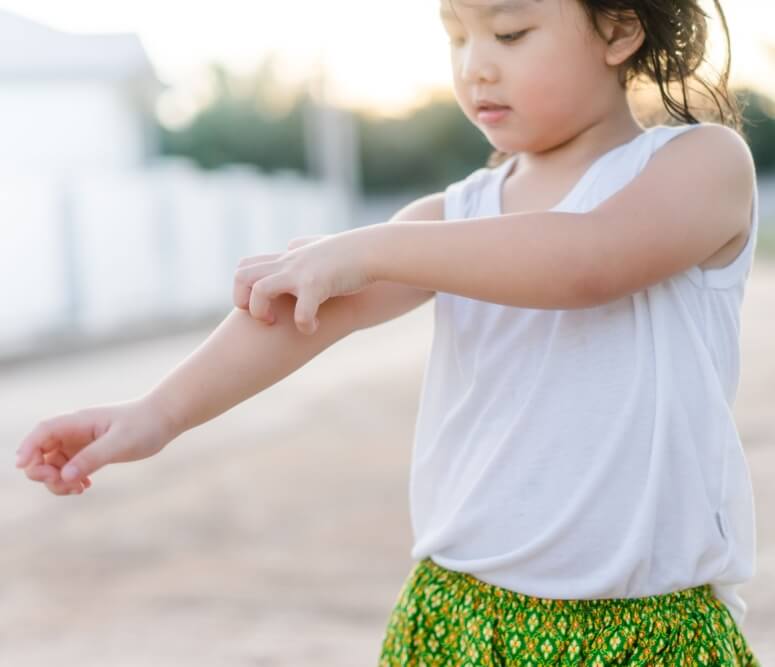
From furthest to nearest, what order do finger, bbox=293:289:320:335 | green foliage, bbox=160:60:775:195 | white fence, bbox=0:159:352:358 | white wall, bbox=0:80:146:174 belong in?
green foliage, bbox=160:60:775:195 → white wall, bbox=0:80:146:174 → white fence, bbox=0:159:352:358 → finger, bbox=293:289:320:335

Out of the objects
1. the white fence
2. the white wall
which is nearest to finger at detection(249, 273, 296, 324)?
the white fence

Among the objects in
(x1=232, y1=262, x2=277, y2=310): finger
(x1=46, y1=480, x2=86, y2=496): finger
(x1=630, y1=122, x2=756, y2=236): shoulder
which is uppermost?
(x1=630, y1=122, x2=756, y2=236): shoulder

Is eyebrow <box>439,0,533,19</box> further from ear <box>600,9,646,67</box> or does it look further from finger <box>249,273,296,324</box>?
finger <box>249,273,296,324</box>

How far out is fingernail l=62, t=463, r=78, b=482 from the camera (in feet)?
4.38

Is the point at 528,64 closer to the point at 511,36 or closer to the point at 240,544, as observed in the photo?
the point at 511,36

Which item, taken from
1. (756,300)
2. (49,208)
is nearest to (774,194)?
(756,300)

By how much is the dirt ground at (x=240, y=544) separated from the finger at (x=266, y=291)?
1.49 metres

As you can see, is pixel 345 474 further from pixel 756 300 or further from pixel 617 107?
pixel 756 300

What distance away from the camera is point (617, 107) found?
1.53 m

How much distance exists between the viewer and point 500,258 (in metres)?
1.32

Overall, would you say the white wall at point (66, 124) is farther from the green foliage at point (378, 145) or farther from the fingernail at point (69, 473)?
the fingernail at point (69, 473)

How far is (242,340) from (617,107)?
1.85ft

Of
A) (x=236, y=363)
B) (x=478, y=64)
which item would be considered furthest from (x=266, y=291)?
(x=478, y=64)

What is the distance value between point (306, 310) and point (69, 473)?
0.33 metres
